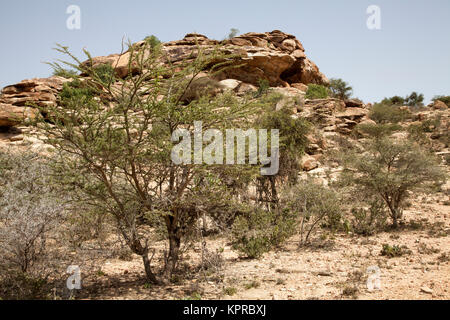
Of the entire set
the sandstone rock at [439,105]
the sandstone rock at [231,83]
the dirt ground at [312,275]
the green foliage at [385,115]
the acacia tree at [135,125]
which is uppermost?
the sandstone rock at [231,83]

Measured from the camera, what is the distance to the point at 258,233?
8.73m

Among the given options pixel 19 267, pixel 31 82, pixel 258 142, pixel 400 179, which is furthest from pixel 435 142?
pixel 31 82

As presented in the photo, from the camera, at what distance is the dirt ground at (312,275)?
524cm

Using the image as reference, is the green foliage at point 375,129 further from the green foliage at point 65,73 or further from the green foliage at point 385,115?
the green foliage at point 65,73

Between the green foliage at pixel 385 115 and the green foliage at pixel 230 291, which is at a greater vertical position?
the green foliage at pixel 385 115

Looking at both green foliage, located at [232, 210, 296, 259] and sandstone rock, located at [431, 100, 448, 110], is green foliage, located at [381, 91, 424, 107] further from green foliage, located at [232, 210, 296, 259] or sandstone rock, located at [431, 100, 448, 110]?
green foliage, located at [232, 210, 296, 259]

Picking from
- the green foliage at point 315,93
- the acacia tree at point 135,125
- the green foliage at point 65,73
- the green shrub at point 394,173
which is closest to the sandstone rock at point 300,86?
the green foliage at point 315,93

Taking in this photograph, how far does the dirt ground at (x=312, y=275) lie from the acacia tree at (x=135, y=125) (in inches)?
29.2

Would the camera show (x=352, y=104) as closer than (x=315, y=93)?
No

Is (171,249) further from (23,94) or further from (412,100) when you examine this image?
(412,100)

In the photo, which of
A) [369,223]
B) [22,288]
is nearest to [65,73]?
[22,288]

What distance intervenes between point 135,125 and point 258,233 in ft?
17.2

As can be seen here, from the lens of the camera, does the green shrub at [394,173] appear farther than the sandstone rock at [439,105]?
No
